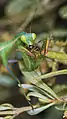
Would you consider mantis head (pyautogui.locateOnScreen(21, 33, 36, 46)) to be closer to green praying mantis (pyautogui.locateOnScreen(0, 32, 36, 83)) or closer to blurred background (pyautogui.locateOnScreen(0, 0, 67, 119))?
green praying mantis (pyautogui.locateOnScreen(0, 32, 36, 83))

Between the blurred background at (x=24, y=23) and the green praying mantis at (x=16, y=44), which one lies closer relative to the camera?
the green praying mantis at (x=16, y=44)

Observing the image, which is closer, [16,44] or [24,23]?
[16,44]

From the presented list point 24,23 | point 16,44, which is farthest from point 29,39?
point 24,23

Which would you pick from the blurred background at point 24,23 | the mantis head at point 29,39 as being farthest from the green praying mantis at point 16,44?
the blurred background at point 24,23

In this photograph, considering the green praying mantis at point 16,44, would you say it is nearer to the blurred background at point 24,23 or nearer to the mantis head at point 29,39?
the mantis head at point 29,39

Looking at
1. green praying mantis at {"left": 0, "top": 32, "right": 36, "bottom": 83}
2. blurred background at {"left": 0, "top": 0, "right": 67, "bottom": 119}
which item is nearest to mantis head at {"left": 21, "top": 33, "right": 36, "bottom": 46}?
green praying mantis at {"left": 0, "top": 32, "right": 36, "bottom": 83}

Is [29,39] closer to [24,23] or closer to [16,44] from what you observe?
[16,44]

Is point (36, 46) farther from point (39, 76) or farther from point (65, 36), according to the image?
point (65, 36)

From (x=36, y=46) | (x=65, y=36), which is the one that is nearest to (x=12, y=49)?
(x=36, y=46)
